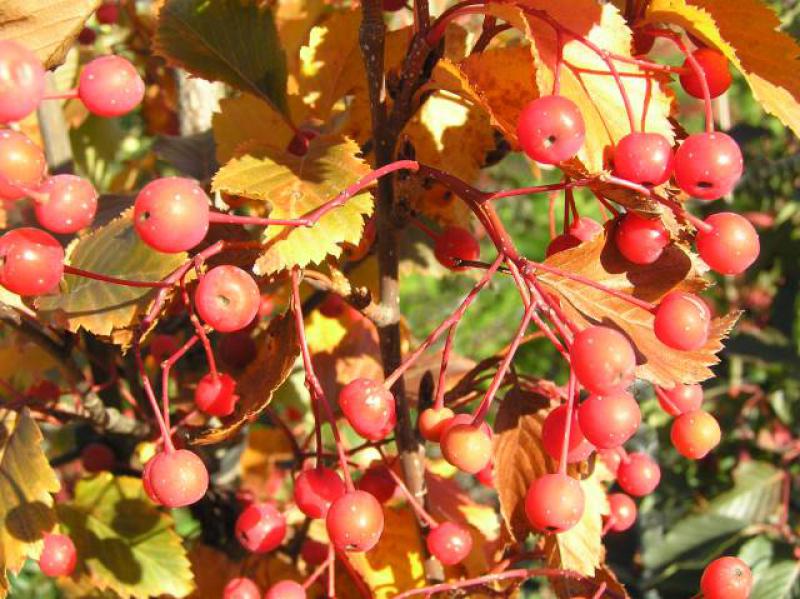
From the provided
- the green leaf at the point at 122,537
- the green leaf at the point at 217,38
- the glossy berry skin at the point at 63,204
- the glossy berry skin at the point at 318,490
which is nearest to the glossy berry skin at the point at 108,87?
the glossy berry skin at the point at 63,204

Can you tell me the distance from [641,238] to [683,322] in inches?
3.2

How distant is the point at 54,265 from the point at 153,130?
1166 mm

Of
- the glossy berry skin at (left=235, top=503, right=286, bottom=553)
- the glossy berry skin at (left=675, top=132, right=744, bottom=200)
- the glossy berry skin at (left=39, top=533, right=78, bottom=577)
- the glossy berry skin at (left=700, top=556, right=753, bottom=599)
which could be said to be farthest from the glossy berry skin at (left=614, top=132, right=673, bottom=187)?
the glossy berry skin at (left=39, top=533, right=78, bottom=577)

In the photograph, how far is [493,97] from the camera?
0.72 meters

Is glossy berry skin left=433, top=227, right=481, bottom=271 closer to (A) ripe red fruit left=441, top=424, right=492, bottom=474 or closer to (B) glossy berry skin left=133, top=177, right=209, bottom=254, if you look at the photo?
(A) ripe red fruit left=441, top=424, right=492, bottom=474

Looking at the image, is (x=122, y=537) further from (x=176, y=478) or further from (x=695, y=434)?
(x=695, y=434)

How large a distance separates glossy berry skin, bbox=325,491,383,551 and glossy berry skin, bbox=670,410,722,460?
0.27m

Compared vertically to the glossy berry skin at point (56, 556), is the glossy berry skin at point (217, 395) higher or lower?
higher

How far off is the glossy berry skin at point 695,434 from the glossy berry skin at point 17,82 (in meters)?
0.56

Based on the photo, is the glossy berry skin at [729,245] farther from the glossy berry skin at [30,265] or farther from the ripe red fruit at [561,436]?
the glossy berry skin at [30,265]

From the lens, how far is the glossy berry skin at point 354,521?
66 centimetres

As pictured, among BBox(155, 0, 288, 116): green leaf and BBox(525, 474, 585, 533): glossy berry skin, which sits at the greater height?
BBox(155, 0, 288, 116): green leaf

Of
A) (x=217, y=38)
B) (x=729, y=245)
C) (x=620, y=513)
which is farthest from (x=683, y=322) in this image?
(x=217, y=38)

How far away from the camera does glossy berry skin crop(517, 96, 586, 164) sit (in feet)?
1.94
